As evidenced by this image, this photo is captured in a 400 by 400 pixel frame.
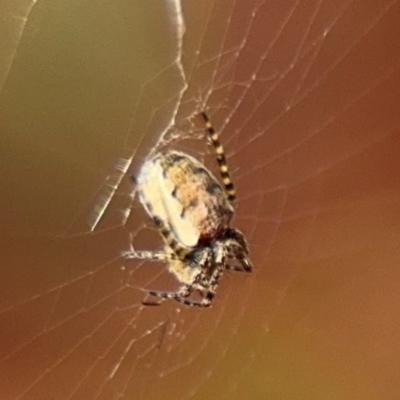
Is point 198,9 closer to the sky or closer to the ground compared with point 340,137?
closer to the ground

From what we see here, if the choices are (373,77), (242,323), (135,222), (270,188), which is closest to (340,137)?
(373,77)

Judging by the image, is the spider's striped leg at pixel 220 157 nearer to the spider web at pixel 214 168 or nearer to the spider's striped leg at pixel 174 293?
the spider web at pixel 214 168

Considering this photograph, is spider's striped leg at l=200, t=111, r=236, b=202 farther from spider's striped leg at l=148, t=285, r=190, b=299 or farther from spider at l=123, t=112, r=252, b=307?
spider's striped leg at l=148, t=285, r=190, b=299

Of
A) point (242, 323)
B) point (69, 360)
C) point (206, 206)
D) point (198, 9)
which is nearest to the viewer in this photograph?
point (206, 206)

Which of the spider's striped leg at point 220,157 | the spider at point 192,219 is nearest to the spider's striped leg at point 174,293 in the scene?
the spider at point 192,219

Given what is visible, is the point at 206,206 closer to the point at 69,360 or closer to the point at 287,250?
the point at 69,360

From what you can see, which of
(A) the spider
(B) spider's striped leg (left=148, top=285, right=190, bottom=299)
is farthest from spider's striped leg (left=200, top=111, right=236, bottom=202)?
(B) spider's striped leg (left=148, top=285, right=190, bottom=299)

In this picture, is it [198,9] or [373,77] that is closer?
[198,9]
